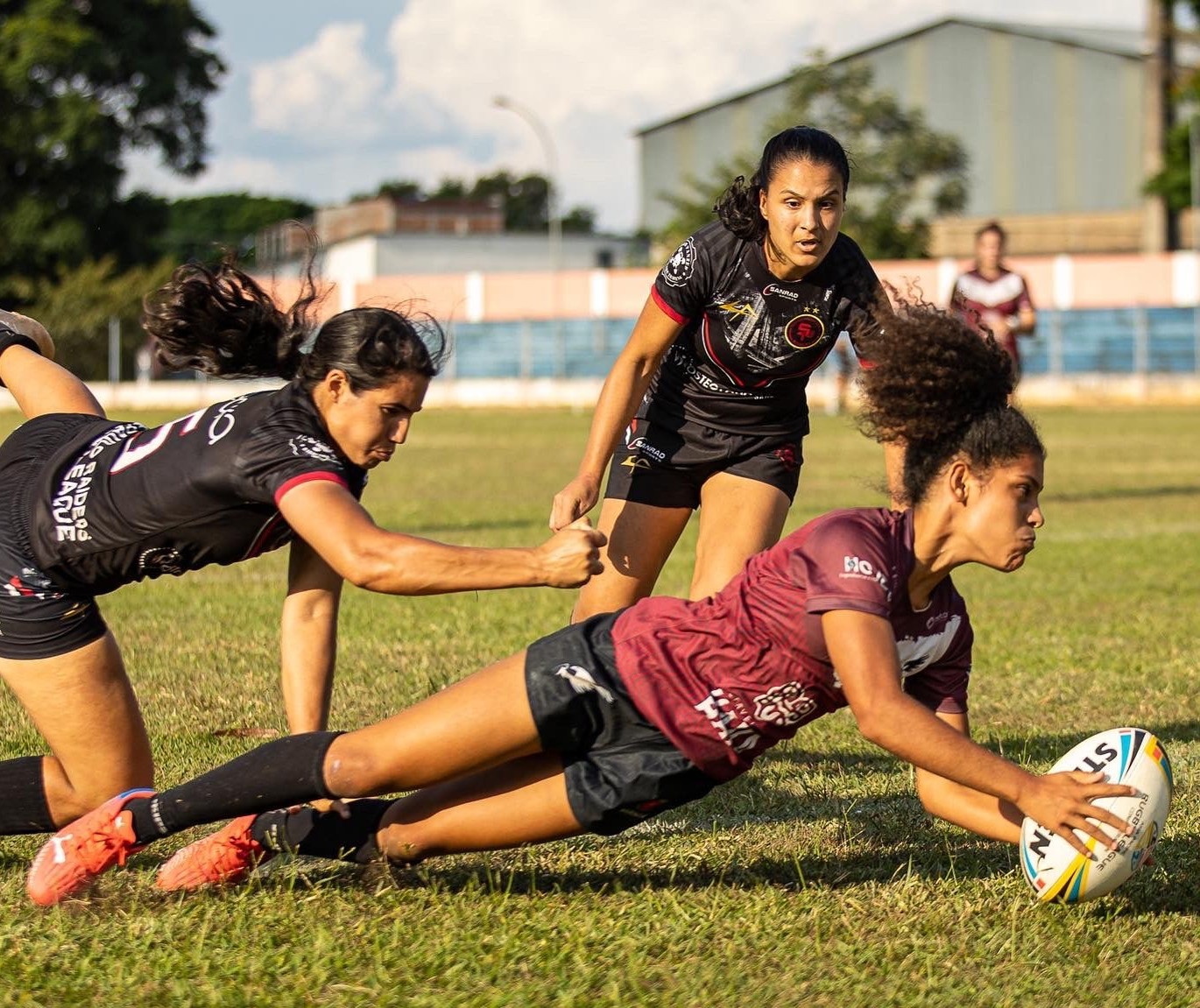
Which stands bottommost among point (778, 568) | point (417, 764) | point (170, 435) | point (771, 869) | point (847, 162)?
point (771, 869)

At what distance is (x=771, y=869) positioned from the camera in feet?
15.2

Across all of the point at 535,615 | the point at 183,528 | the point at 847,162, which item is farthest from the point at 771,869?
the point at 535,615

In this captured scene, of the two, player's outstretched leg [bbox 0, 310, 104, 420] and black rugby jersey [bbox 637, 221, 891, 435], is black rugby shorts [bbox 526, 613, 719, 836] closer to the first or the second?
player's outstretched leg [bbox 0, 310, 104, 420]

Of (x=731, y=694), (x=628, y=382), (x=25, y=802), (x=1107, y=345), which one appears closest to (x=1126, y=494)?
(x=628, y=382)

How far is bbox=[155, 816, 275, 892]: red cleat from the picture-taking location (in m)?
4.22

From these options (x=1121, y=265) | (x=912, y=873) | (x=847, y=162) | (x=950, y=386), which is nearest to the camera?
(x=950, y=386)

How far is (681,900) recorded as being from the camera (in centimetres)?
426

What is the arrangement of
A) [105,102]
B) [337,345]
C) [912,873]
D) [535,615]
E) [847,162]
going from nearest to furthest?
1. [337,345]
2. [912,873]
3. [847,162]
4. [535,615]
5. [105,102]

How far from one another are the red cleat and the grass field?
0.18 feet

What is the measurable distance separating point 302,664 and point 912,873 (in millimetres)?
1742

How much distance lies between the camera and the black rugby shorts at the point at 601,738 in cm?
398

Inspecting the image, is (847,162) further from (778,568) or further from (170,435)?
(170,435)

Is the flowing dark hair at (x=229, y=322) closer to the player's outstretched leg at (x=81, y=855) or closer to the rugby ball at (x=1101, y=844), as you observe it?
the player's outstretched leg at (x=81, y=855)

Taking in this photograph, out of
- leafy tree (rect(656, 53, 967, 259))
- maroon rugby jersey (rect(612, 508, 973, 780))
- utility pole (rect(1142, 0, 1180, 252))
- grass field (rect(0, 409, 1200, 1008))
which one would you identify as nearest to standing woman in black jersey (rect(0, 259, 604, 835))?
maroon rugby jersey (rect(612, 508, 973, 780))
